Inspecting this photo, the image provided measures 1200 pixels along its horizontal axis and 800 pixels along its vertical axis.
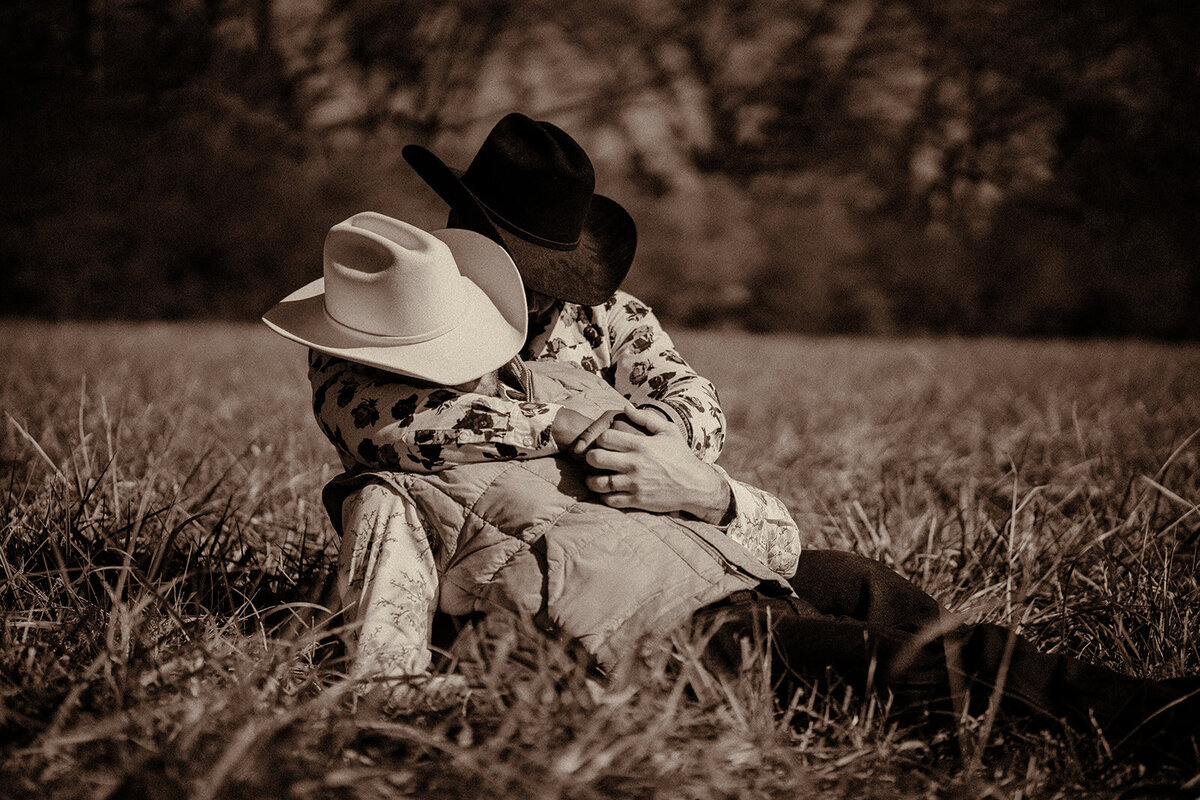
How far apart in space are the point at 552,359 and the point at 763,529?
1.73 ft

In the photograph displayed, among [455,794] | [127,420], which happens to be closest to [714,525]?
[455,794]

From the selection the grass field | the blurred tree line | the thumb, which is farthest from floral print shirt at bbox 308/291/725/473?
the blurred tree line

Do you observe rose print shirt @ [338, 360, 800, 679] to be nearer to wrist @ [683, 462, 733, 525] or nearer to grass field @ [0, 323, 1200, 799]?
grass field @ [0, 323, 1200, 799]

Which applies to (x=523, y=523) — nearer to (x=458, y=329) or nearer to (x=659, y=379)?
(x=458, y=329)

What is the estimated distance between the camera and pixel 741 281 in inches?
426

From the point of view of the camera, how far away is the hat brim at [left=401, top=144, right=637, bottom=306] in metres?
1.74

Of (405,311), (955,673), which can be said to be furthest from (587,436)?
(955,673)

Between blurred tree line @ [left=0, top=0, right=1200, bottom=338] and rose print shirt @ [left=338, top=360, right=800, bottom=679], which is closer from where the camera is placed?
rose print shirt @ [left=338, top=360, right=800, bottom=679]

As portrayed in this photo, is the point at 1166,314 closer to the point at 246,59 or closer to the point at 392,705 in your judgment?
the point at 246,59

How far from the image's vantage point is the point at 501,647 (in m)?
1.40

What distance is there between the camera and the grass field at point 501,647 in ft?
4.27

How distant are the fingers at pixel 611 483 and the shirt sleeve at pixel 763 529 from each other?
0.76 ft

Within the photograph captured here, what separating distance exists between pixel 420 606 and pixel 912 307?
389 inches

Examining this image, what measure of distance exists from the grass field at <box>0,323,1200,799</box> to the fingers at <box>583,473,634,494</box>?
286 millimetres
